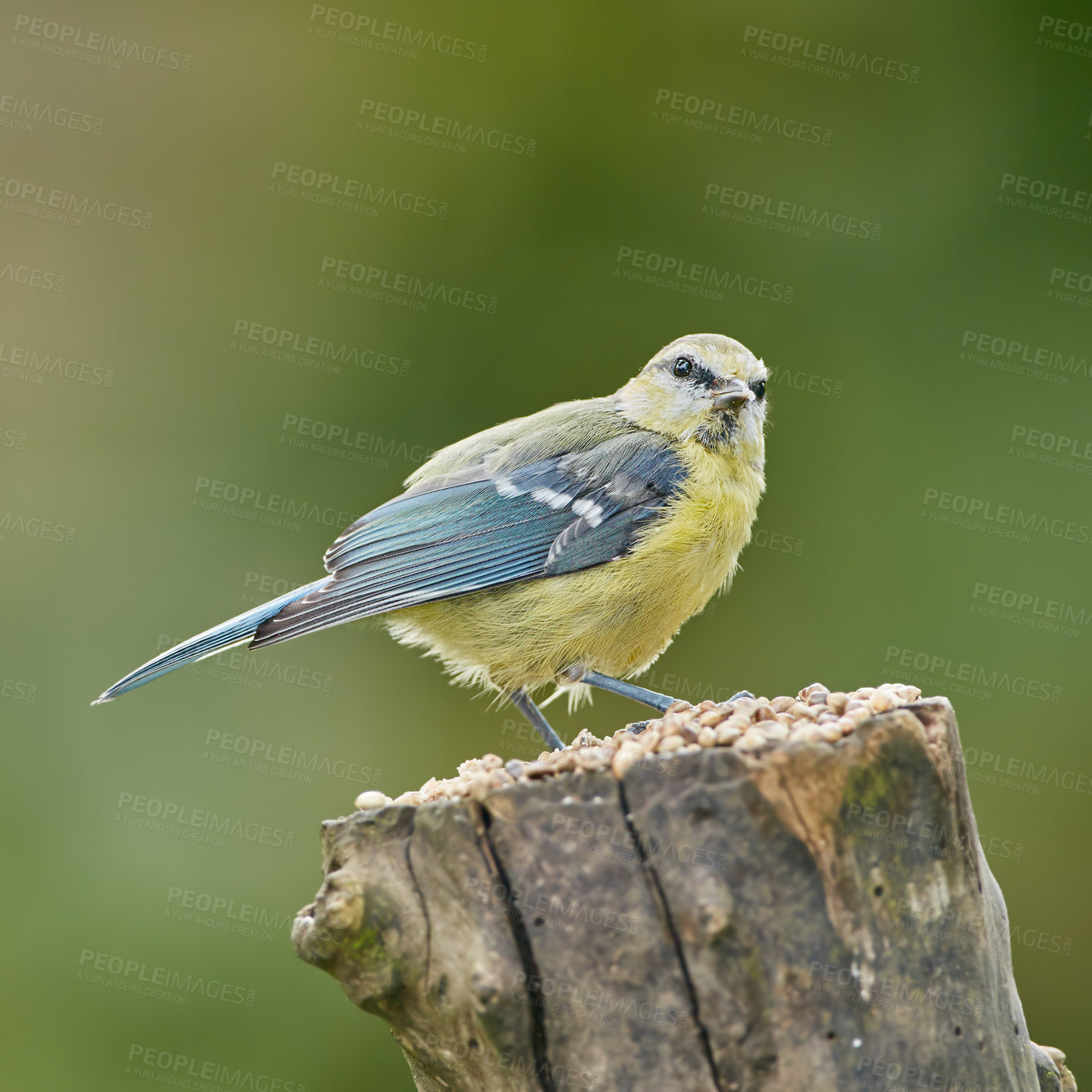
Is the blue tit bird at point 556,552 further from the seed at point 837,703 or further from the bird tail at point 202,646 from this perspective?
the seed at point 837,703

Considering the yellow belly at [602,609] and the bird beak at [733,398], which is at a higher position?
the bird beak at [733,398]

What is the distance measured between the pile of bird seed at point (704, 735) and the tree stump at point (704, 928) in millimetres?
58

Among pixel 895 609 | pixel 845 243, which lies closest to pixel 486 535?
pixel 895 609

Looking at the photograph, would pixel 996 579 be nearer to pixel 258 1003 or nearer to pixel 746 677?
pixel 746 677

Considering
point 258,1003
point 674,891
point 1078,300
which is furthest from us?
point 1078,300

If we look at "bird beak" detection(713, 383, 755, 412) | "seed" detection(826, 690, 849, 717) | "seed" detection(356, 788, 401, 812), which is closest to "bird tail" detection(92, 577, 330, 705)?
"seed" detection(356, 788, 401, 812)

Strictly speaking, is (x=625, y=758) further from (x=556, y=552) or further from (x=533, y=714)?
(x=533, y=714)

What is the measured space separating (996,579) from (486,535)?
2917mm

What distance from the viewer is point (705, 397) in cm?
363

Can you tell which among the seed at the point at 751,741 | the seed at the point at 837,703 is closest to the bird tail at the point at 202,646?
the seed at the point at 837,703

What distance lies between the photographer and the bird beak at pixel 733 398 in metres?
3.55

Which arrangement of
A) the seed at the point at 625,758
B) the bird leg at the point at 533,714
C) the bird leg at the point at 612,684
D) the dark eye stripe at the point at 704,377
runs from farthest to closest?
the dark eye stripe at the point at 704,377, the bird leg at the point at 533,714, the bird leg at the point at 612,684, the seed at the point at 625,758

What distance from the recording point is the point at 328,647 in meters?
5.33

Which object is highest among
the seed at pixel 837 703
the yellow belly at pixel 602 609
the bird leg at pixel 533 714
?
the seed at pixel 837 703
